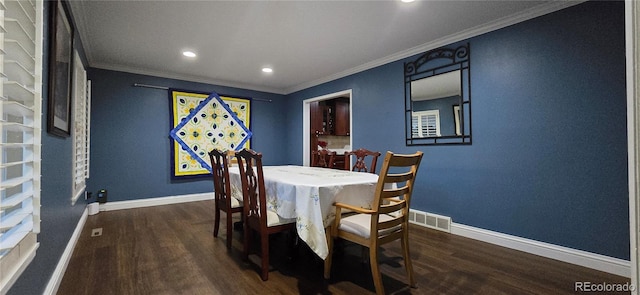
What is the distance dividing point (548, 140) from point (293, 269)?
247 centimetres

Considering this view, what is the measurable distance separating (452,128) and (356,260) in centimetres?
184

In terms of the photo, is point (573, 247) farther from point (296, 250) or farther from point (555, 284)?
point (296, 250)

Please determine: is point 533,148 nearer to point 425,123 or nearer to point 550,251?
point 550,251

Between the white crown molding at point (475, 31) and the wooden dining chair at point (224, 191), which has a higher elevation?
the white crown molding at point (475, 31)

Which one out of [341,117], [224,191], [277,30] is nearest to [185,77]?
[277,30]

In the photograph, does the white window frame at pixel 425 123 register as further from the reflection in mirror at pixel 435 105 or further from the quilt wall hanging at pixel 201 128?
the quilt wall hanging at pixel 201 128

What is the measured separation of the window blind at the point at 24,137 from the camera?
891 mm

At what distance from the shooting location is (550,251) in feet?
7.88

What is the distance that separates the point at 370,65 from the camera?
4.02 m

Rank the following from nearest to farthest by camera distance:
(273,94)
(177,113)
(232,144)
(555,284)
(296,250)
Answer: (555,284) → (296,250) → (177,113) → (232,144) → (273,94)

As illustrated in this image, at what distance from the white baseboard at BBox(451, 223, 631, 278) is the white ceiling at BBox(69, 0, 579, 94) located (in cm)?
209

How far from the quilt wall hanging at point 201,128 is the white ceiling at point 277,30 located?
2.27ft

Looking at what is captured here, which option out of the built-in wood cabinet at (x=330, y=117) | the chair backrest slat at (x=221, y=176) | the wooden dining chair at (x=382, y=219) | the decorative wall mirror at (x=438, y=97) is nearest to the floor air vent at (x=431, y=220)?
the decorative wall mirror at (x=438, y=97)

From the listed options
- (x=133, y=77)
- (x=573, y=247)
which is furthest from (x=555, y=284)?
(x=133, y=77)
